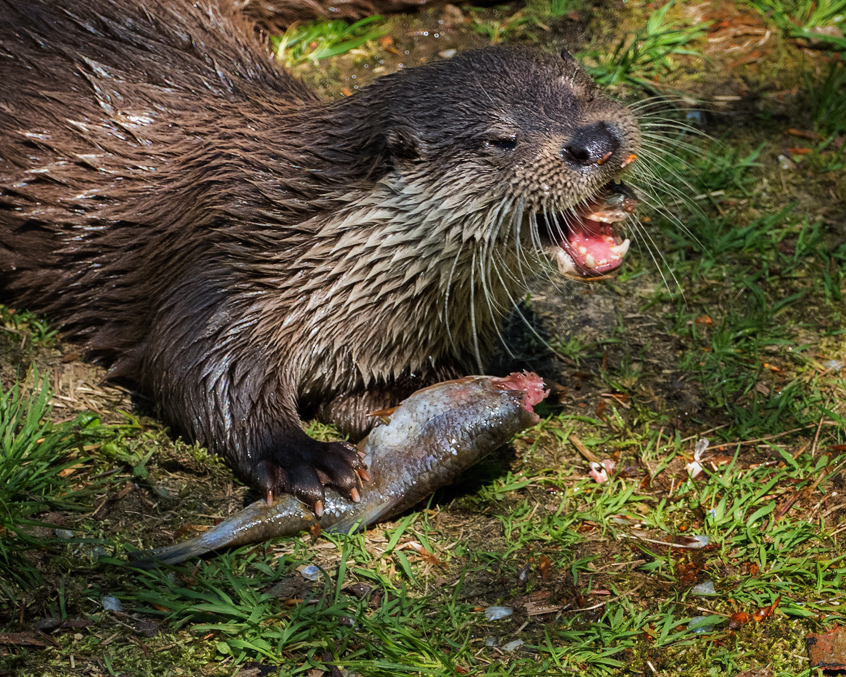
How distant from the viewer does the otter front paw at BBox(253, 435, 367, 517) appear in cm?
275

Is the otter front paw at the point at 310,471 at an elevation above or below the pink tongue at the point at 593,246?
below

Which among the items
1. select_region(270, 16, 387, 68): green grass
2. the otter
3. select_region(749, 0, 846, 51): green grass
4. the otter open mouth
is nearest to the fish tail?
the otter

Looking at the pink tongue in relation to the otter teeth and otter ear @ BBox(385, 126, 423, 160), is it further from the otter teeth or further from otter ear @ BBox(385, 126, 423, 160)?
otter ear @ BBox(385, 126, 423, 160)

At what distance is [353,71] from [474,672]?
9.81 ft

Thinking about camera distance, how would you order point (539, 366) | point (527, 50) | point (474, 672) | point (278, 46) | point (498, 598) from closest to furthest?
point (474, 672) < point (498, 598) < point (527, 50) < point (539, 366) < point (278, 46)

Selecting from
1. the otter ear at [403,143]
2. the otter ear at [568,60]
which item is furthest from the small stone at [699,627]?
the otter ear at [568,60]

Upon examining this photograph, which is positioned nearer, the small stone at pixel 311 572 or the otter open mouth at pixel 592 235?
the small stone at pixel 311 572

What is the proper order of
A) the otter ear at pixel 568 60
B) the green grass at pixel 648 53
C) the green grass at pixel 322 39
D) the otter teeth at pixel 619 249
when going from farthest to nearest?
the green grass at pixel 322 39
the green grass at pixel 648 53
the otter ear at pixel 568 60
the otter teeth at pixel 619 249

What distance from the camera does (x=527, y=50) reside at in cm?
303

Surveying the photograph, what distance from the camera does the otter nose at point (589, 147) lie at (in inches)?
105

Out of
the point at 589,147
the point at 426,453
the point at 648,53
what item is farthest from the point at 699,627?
the point at 648,53

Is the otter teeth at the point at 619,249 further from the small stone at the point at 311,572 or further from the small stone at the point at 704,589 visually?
the small stone at the point at 311,572

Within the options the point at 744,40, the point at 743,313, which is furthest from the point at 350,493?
the point at 744,40

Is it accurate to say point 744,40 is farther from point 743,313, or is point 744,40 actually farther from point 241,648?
point 241,648
